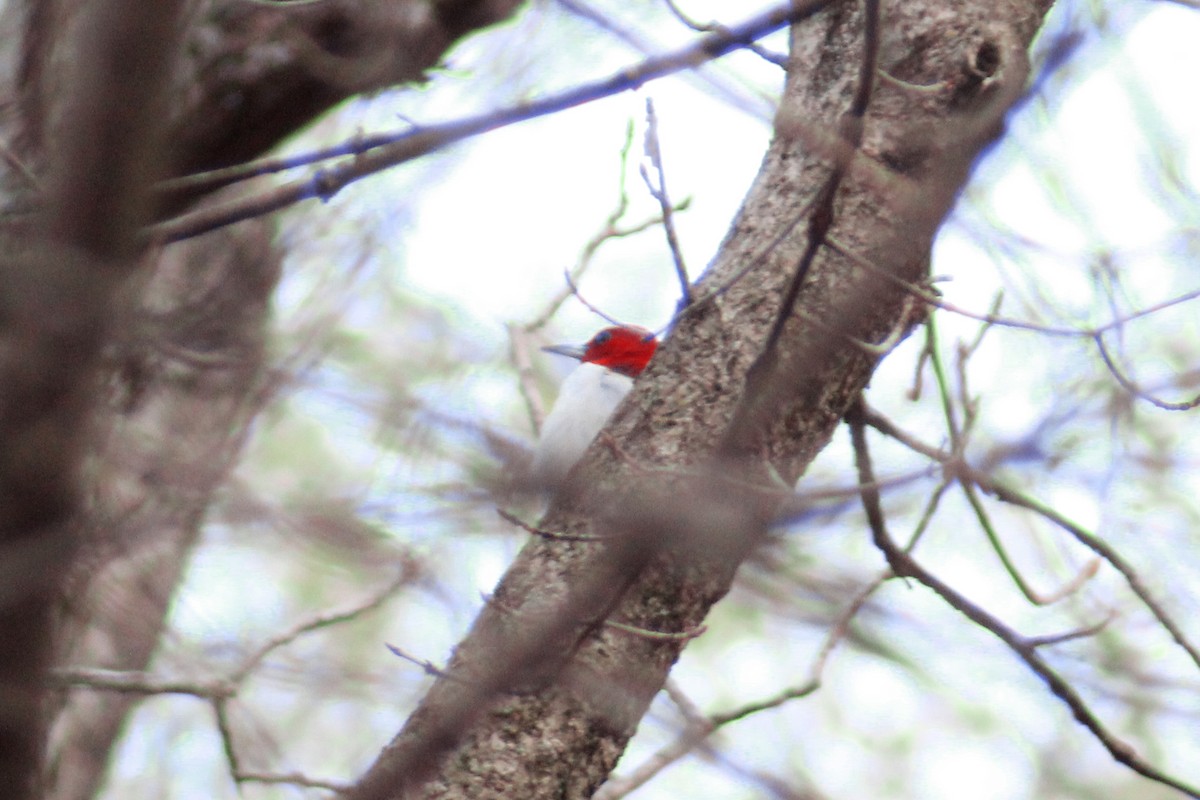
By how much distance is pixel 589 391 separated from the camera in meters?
4.29

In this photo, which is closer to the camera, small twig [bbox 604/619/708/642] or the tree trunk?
the tree trunk

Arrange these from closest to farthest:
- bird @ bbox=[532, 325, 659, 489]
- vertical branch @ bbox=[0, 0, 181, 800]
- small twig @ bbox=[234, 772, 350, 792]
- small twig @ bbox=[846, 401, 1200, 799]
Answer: vertical branch @ bbox=[0, 0, 181, 800]
small twig @ bbox=[846, 401, 1200, 799]
small twig @ bbox=[234, 772, 350, 792]
bird @ bbox=[532, 325, 659, 489]

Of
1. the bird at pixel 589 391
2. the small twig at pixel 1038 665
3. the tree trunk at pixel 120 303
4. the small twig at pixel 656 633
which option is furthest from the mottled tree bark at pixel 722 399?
the tree trunk at pixel 120 303

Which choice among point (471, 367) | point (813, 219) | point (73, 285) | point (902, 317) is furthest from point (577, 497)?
point (73, 285)

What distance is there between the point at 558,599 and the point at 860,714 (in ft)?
29.2

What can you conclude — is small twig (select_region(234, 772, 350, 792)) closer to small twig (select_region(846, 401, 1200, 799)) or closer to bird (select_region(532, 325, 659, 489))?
bird (select_region(532, 325, 659, 489))

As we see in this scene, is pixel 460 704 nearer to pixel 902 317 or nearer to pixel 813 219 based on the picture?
pixel 813 219

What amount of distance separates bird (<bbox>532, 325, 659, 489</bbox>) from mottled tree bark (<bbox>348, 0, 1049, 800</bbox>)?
472mm

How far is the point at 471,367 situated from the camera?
367 centimetres

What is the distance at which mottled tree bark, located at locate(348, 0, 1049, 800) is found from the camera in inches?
88.8

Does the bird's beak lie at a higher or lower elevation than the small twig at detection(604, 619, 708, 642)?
higher

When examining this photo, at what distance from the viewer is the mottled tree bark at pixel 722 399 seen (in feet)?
7.40

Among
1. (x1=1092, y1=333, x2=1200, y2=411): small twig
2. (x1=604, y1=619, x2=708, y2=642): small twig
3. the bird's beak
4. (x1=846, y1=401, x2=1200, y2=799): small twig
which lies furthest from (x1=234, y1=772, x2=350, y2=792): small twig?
the bird's beak

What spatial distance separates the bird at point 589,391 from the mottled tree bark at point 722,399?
47cm
